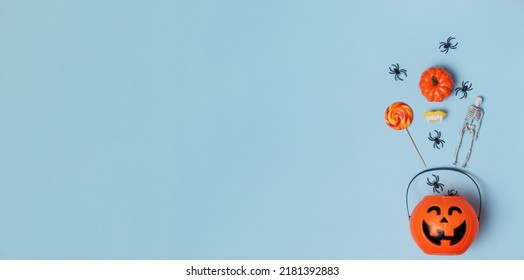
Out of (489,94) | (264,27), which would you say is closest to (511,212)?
(489,94)

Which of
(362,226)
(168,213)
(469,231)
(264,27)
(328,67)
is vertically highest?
(264,27)

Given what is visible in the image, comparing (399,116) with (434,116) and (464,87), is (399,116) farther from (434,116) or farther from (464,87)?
(464,87)

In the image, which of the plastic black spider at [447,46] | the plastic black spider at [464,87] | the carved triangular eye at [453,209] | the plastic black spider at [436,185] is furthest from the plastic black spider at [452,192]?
the plastic black spider at [447,46]

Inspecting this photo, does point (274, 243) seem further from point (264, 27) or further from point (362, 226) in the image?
point (264, 27)

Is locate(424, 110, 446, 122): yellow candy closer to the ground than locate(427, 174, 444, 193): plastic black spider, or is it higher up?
higher up

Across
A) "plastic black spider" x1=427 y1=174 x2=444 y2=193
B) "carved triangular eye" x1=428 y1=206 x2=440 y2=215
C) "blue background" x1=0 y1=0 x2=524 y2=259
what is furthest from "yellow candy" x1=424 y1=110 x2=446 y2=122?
"carved triangular eye" x1=428 y1=206 x2=440 y2=215

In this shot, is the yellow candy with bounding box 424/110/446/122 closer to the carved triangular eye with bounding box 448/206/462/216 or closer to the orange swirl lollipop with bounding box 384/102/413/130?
the orange swirl lollipop with bounding box 384/102/413/130

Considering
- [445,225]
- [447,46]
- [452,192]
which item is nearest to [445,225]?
[445,225]
